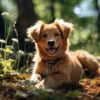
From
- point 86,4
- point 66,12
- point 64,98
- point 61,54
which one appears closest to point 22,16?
point 61,54

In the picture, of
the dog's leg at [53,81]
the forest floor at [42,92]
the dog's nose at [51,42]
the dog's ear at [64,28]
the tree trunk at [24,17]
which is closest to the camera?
the forest floor at [42,92]

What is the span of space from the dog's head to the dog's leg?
0.51 metres

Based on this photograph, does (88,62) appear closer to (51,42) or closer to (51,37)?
(51,37)

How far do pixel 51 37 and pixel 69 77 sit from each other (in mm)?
791

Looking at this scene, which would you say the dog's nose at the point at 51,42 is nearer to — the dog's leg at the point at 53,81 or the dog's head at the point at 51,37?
the dog's head at the point at 51,37

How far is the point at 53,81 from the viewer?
28.1 ft

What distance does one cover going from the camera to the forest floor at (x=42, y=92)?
708 cm

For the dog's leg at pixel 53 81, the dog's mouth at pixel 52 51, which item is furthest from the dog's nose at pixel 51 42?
the dog's leg at pixel 53 81

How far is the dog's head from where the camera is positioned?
29.4ft

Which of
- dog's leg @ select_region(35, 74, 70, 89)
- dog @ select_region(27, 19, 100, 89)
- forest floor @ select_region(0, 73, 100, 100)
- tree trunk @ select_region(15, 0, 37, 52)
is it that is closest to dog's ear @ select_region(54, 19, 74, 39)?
dog @ select_region(27, 19, 100, 89)

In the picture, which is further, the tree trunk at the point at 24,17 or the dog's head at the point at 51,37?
the tree trunk at the point at 24,17

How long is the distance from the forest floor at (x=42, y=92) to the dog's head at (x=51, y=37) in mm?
768

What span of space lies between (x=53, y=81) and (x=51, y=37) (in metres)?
0.87

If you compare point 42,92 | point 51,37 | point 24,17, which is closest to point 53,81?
point 51,37
